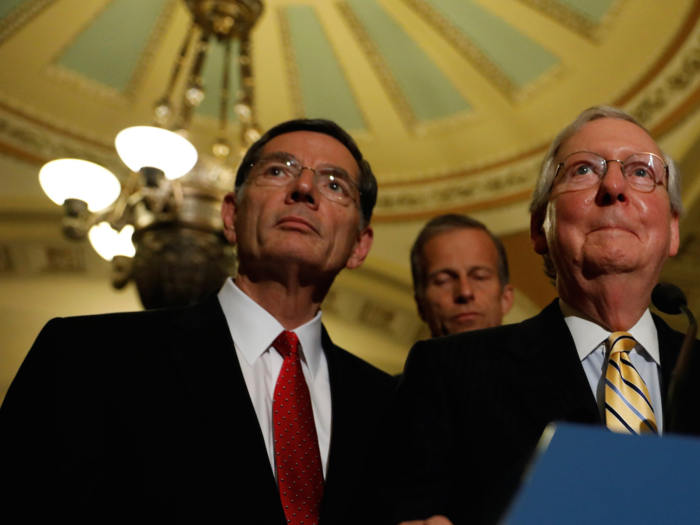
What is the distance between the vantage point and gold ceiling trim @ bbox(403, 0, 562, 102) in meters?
6.64

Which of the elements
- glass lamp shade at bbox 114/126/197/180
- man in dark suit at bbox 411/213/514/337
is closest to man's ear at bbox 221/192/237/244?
man in dark suit at bbox 411/213/514/337

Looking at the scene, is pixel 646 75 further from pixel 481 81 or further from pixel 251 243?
pixel 251 243

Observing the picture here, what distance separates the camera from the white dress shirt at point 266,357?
5.64 feet

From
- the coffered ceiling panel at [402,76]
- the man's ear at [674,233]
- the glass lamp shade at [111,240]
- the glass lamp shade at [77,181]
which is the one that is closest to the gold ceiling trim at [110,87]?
the coffered ceiling panel at [402,76]

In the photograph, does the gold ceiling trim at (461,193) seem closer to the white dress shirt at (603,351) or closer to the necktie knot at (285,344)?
the necktie knot at (285,344)

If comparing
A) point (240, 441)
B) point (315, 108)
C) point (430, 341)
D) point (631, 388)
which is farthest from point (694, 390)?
point (315, 108)

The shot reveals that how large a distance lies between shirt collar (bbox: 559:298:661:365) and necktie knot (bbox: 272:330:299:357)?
2.21 feet

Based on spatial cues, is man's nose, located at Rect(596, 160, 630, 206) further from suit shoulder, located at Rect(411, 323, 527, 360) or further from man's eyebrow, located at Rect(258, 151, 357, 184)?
man's eyebrow, located at Rect(258, 151, 357, 184)

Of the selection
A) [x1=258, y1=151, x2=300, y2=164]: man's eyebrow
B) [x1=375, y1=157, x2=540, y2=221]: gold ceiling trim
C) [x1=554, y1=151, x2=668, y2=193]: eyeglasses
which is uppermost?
[x1=375, y1=157, x2=540, y2=221]: gold ceiling trim

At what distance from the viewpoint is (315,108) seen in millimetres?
7633

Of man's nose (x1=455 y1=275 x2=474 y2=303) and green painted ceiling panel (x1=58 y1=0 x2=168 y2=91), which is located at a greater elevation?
green painted ceiling panel (x1=58 y1=0 x2=168 y2=91)

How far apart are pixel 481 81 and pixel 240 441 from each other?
20.1 ft

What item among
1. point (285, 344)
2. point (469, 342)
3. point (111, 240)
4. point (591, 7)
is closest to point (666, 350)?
point (469, 342)

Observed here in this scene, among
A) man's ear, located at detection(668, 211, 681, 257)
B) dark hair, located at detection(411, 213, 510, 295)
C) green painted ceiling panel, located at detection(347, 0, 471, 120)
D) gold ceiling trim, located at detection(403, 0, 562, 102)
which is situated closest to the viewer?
man's ear, located at detection(668, 211, 681, 257)
